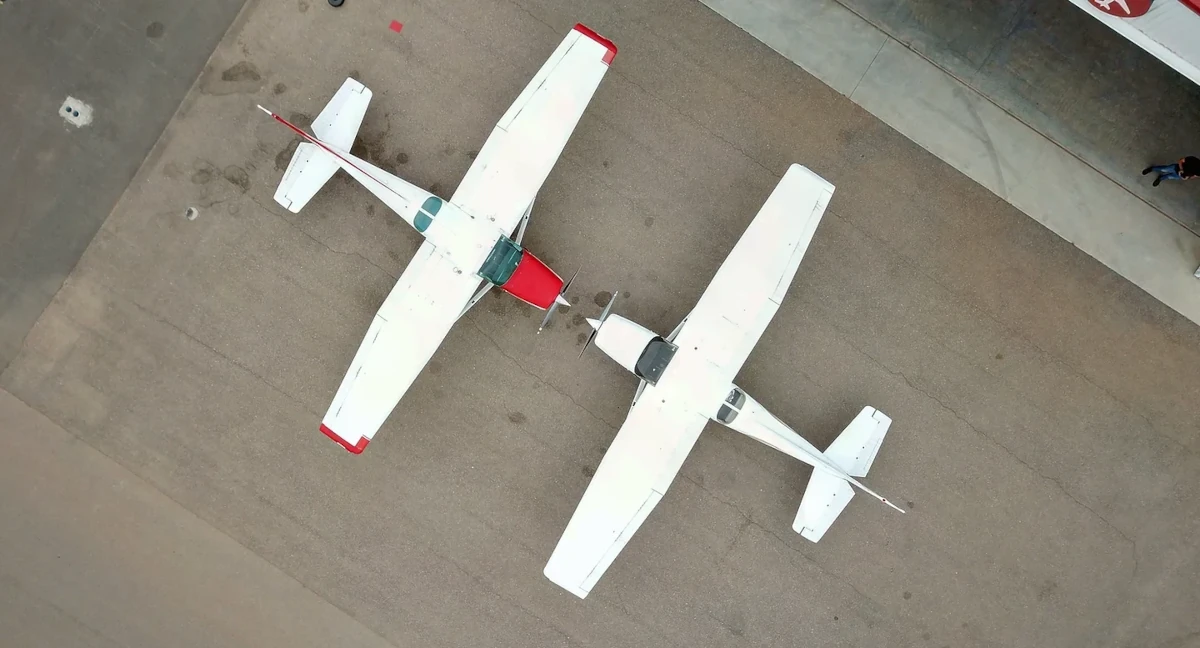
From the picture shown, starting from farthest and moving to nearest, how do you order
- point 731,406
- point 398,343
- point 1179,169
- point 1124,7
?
point 1179,169, point 731,406, point 398,343, point 1124,7

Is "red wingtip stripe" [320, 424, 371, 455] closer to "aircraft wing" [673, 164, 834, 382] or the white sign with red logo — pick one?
"aircraft wing" [673, 164, 834, 382]

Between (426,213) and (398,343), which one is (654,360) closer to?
(398,343)

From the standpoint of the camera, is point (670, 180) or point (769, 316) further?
point (670, 180)

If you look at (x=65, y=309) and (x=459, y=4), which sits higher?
(x=459, y=4)

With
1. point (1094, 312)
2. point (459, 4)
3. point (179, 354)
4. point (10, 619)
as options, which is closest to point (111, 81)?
point (179, 354)

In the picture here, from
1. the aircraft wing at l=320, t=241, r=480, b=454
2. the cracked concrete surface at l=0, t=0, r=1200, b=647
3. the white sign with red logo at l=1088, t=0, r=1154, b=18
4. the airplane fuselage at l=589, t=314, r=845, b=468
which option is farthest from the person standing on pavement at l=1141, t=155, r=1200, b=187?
the aircraft wing at l=320, t=241, r=480, b=454

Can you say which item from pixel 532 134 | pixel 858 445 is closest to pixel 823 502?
pixel 858 445

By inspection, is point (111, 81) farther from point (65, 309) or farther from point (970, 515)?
point (970, 515)
